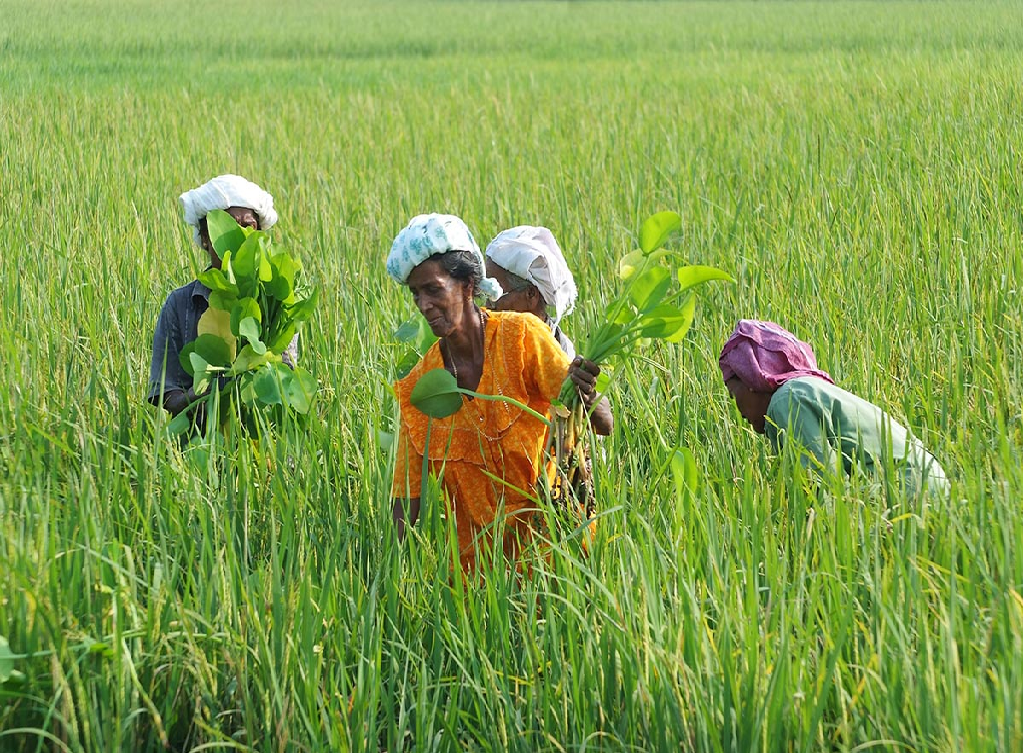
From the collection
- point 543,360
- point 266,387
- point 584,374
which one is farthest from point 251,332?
point 584,374

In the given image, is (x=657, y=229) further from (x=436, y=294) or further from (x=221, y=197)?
(x=221, y=197)

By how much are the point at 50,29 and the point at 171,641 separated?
16114 mm

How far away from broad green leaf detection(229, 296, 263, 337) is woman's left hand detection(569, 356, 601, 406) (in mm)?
762

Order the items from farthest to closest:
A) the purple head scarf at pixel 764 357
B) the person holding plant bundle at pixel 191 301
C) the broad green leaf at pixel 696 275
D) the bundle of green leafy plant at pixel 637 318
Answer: the person holding plant bundle at pixel 191 301
the purple head scarf at pixel 764 357
the bundle of green leafy plant at pixel 637 318
the broad green leaf at pixel 696 275

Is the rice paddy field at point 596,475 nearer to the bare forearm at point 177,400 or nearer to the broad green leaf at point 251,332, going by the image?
the bare forearm at point 177,400

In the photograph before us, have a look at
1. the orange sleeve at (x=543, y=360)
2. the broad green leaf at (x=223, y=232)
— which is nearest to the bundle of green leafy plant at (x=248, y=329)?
the broad green leaf at (x=223, y=232)

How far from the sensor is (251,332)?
226 cm

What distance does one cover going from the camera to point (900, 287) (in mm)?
3445

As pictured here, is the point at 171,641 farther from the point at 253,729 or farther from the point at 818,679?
the point at 818,679

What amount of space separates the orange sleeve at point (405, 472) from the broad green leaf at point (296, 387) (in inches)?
11.9

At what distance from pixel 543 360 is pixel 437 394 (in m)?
0.19

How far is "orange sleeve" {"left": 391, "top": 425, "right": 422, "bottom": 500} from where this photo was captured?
6.66 ft

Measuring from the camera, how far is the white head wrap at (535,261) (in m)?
2.36

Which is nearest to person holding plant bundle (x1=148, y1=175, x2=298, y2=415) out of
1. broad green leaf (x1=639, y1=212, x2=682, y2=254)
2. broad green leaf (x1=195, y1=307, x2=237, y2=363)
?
broad green leaf (x1=195, y1=307, x2=237, y2=363)
